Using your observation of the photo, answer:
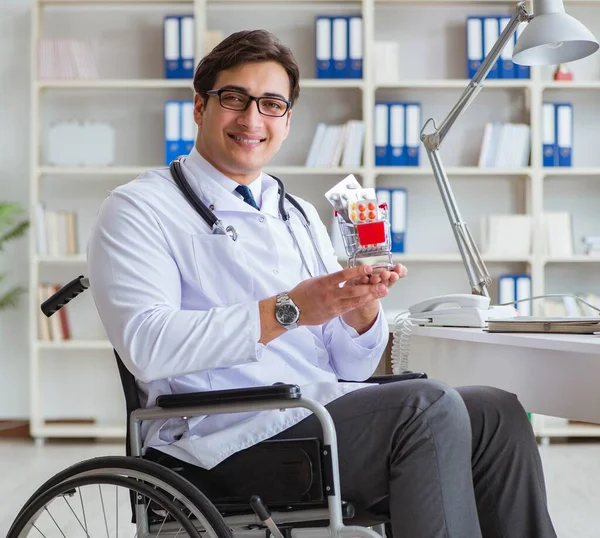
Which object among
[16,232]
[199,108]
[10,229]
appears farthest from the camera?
[10,229]

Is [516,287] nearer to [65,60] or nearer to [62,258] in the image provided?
[62,258]

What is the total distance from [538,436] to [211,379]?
10.6ft

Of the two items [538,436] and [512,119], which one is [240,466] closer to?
[538,436]

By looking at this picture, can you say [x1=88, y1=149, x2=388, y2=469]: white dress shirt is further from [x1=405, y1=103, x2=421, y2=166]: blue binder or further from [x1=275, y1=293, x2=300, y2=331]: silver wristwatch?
[x1=405, y1=103, x2=421, y2=166]: blue binder

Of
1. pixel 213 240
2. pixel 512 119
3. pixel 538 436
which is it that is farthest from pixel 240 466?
pixel 512 119

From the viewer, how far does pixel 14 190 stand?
15.2 feet

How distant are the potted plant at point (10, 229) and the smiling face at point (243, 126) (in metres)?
2.89

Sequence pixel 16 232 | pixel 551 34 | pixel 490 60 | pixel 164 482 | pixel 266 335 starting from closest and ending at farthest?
pixel 164 482 < pixel 266 335 < pixel 551 34 < pixel 490 60 < pixel 16 232

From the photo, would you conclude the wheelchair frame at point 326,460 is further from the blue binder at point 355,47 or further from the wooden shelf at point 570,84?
the wooden shelf at point 570,84

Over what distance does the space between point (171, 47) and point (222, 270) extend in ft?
10.2

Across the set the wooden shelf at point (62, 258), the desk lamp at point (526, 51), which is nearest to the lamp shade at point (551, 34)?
the desk lamp at point (526, 51)

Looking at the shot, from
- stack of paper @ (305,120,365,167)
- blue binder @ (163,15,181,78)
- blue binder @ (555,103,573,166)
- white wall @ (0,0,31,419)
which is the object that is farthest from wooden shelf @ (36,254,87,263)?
blue binder @ (555,103,573,166)

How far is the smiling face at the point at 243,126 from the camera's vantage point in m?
1.64

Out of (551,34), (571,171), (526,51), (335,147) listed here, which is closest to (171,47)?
(335,147)
